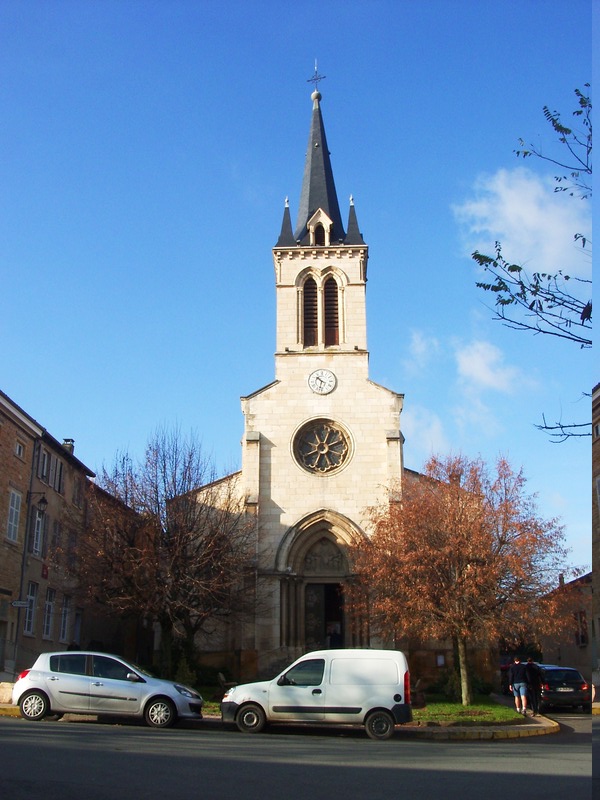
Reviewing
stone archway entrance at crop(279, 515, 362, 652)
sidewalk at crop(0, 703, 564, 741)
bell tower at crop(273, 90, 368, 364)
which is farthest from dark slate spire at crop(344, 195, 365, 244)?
sidewalk at crop(0, 703, 564, 741)

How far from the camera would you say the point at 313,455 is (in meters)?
33.5

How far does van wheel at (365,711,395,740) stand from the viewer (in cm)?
1580

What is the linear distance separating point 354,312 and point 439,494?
12.3m

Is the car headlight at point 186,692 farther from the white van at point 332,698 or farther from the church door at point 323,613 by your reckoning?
the church door at point 323,613

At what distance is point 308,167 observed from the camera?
136 ft

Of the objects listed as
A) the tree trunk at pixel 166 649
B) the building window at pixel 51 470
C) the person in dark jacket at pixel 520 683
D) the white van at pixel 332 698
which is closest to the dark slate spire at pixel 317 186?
the building window at pixel 51 470

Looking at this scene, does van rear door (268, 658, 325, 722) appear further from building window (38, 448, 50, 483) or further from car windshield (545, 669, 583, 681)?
building window (38, 448, 50, 483)

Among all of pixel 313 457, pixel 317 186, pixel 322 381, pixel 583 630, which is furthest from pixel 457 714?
pixel 317 186

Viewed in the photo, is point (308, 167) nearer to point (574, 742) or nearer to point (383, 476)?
point (383, 476)

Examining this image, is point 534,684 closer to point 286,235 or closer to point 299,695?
point 299,695

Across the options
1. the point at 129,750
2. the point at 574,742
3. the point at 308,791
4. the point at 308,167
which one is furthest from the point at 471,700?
the point at 308,167

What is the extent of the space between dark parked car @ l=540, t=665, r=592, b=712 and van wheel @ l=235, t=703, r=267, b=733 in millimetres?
10583

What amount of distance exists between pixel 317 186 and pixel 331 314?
307 inches

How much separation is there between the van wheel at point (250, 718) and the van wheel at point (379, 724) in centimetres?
204
